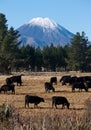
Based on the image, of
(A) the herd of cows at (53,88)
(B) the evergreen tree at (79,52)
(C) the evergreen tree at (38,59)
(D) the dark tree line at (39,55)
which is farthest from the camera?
(C) the evergreen tree at (38,59)

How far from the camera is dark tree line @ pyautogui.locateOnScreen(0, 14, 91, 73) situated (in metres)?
91.6

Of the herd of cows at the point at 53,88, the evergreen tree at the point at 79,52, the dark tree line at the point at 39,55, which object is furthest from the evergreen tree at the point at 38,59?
the herd of cows at the point at 53,88

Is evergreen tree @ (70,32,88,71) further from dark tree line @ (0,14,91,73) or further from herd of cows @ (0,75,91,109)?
herd of cows @ (0,75,91,109)

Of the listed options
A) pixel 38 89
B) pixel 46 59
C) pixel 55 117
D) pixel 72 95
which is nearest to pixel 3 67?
pixel 46 59

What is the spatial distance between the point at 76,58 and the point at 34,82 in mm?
55782

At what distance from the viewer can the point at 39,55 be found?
387 feet

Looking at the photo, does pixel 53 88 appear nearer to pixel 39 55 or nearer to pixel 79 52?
pixel 79 52

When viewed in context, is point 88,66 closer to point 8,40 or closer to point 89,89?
point 8,40

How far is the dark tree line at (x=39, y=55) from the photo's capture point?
300 ft

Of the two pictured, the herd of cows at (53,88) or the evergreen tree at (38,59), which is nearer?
the herd of cows at (53,88)

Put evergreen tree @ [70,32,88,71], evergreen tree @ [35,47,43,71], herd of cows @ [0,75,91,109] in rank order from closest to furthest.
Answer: herd of cows @ [0,75,91,109] < evergreen tree @ [70,32,88,71] < evergreen tree @ [35,47,43,71]

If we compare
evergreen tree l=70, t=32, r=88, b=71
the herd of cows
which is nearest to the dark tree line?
evergreen tree l=70, t=32, r=88, b=71

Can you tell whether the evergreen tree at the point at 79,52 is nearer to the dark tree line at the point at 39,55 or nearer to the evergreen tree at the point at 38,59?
the dark tree line at the point at 39,55

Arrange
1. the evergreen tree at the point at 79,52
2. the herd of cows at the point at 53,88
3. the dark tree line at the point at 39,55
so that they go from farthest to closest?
the evergreen tree at the point at 79,52 < the dark tree line at the point at 39,55 < the herd of cows at the point at 53,88
